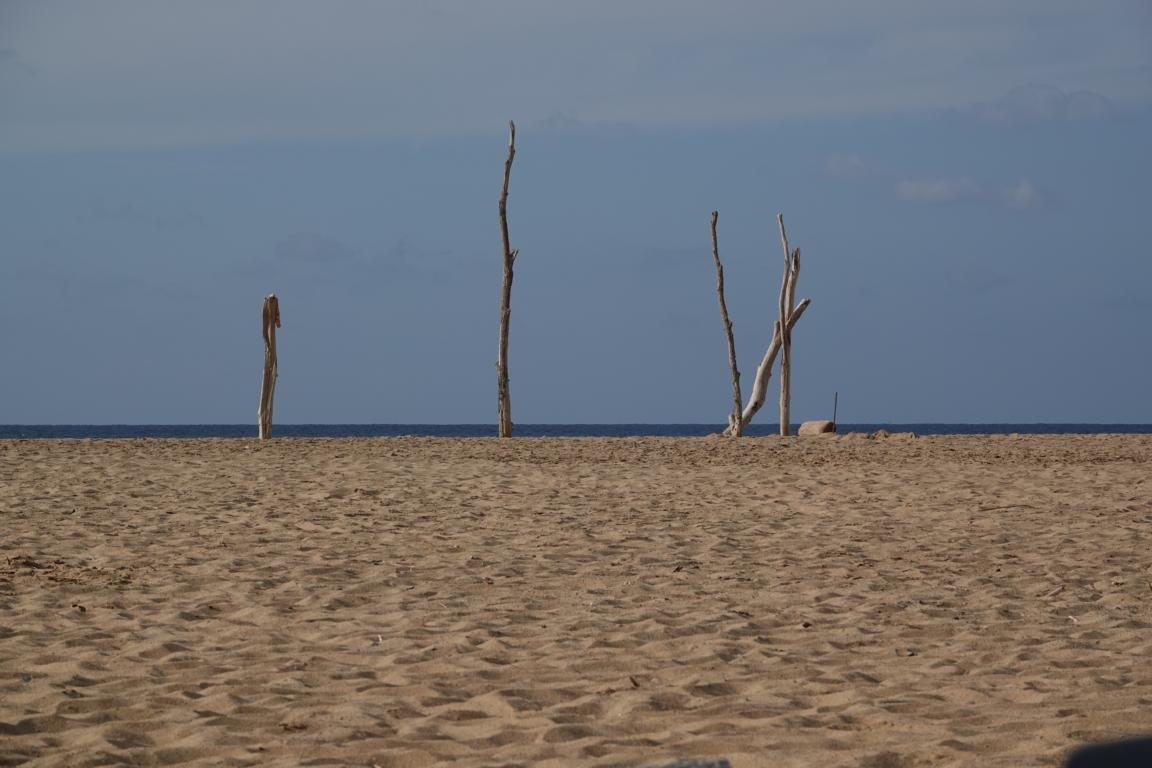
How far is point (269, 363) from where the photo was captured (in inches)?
835

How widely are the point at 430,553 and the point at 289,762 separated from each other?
4.53m

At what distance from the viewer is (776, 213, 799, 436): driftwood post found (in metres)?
23.9

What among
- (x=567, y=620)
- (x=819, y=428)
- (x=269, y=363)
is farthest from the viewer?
(x=819, y=428)

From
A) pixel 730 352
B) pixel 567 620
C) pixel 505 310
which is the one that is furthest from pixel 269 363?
pixel 567 620

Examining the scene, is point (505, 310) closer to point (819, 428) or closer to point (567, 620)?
point (819, 428)

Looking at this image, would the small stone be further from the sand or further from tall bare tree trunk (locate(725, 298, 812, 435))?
the sand

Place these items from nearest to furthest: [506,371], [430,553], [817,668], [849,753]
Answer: [849,753]
[817,668]
[430,553]
[506,371]

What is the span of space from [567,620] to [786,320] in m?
18.2

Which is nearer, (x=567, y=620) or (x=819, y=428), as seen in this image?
(x=567, y=620)

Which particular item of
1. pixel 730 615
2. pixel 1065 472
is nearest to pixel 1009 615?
pixel 730 615

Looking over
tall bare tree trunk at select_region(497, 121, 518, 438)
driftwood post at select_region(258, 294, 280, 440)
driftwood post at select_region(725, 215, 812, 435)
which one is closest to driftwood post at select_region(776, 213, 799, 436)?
driftwood post at select_region(725, 215, 812, 435)

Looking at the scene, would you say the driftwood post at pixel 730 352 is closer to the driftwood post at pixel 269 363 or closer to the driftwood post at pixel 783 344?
the driftwood post at pixel 783 344

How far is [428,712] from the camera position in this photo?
15.3ft

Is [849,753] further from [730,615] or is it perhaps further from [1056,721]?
[730,615]
